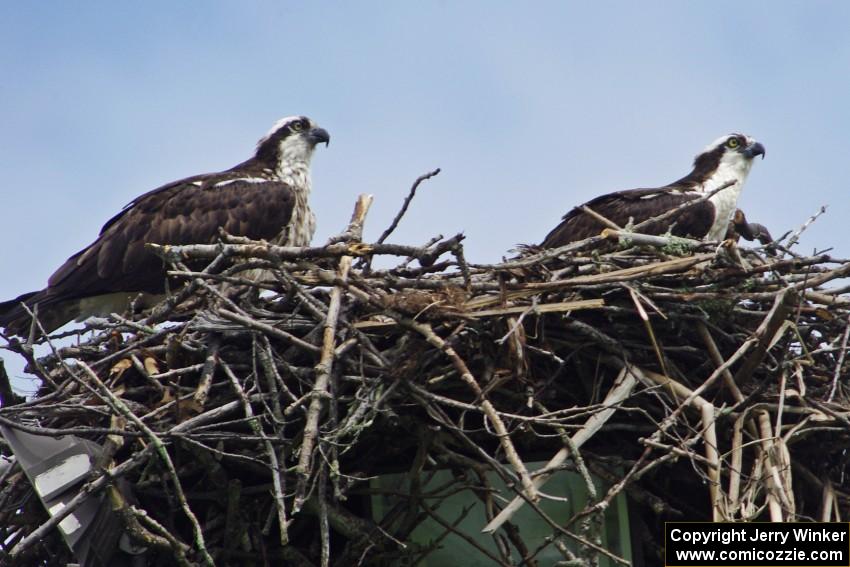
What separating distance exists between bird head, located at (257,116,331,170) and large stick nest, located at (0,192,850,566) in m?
2.51

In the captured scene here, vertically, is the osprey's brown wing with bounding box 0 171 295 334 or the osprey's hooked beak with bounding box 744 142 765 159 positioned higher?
the osprey's hooked beak with bounding box 744 142 765 159

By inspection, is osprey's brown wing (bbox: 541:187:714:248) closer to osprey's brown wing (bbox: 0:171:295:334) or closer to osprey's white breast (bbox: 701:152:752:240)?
osprey's white breast (bbox: 701:152:752:240)

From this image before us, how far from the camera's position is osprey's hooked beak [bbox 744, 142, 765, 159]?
30.2 feet

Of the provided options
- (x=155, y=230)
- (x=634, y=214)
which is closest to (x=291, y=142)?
(x=155, y=230)

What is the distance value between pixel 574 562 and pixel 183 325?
221cm

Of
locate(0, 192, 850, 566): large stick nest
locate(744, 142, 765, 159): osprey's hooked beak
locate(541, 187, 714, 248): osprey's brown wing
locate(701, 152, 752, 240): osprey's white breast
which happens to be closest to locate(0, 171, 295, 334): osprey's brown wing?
locate(0, 192, 850, 566): large stick nest

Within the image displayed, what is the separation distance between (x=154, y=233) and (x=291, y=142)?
4.88 ft

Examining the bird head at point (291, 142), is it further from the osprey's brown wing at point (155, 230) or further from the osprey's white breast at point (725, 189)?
the osprey's white breast at point (725, 189)

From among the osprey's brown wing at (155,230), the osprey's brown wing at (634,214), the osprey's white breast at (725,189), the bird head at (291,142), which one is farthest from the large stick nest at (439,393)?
the bird head at (291,142)

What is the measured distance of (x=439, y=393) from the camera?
6105 mm

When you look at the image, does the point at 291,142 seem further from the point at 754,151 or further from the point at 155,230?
the point at 754,151

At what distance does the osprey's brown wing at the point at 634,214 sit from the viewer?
8.04 meters

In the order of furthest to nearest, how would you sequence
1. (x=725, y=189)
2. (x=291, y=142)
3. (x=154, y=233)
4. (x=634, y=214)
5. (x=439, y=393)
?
(x=291, y=142) < (x=725, y=189) < (x=634, y=214) < (x=154, y=233) < (x=439, y=393)

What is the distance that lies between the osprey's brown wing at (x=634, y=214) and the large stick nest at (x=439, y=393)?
1498 millimetres
